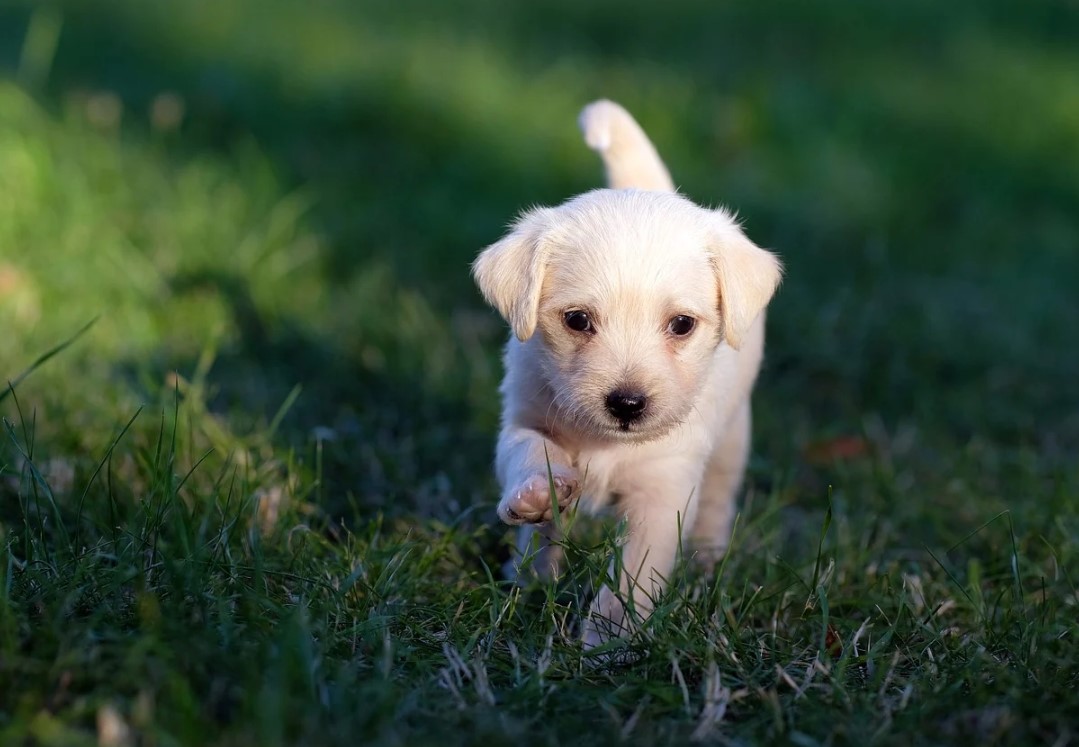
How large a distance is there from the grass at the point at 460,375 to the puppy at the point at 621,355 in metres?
0.23

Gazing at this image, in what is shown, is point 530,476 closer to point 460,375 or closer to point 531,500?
point 531,500

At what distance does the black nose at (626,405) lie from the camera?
3045 millimetres

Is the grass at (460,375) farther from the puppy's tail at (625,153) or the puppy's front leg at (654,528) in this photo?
the puppy's tail at (625,153)

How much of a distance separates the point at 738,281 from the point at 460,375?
1.76m

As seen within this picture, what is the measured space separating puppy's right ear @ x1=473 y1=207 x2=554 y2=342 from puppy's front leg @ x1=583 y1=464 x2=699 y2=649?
1.69ft

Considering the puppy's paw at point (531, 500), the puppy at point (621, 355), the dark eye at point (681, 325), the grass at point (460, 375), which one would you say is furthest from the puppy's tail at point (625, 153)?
the puppy's paw at point (531, 500)

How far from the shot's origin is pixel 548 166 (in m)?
7.07

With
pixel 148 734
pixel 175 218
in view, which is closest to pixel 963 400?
pixel 175 218

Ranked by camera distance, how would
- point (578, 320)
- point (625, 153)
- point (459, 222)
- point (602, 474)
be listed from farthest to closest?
1. point (459, 222)
2. point (625, 153)
3. point (602, 474)
4. point (578, 320)

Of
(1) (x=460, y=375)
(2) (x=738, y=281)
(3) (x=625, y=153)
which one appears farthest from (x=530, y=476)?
(1) (x=460, y=375)

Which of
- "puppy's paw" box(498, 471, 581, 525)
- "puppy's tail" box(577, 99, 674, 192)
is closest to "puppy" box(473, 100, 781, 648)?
"puppy's paw" box(498, 471, 581, 525)

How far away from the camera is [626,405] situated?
305 centimetres

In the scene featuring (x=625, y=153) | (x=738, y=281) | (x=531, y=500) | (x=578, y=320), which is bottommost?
(x=531, y=500)

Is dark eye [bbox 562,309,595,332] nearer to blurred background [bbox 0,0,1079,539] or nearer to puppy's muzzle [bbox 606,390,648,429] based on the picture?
puppy's muzzle [bbox 606,390,648,429]
